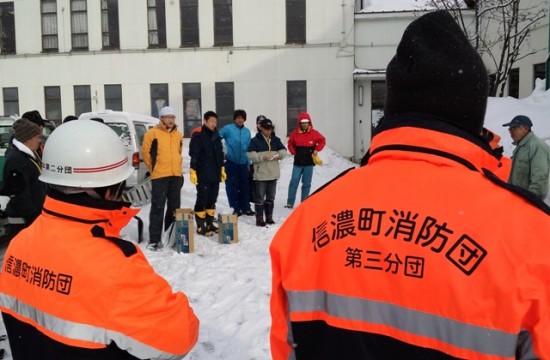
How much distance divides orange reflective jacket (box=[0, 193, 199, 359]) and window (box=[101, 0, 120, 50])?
2120 cm

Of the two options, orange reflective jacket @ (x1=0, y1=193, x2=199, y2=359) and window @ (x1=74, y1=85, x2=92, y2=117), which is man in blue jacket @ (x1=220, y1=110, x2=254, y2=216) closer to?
orange reflective jacket @ (x1=0, y1=193, x2=199, y2=359)

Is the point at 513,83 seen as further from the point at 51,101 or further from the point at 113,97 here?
the point at 51,101

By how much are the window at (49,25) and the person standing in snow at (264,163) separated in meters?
17.0

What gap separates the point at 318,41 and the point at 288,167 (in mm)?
6042

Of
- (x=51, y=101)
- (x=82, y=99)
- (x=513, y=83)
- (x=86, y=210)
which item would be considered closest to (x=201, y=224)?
(x=86, y=210)

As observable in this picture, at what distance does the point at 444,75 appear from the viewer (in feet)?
4.25

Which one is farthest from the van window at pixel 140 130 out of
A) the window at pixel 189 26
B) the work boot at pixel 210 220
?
the window at pixel 189 26

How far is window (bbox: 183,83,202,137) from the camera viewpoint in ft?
69.9

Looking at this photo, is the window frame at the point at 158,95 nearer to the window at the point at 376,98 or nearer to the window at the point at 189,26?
the window at the point at 189,26

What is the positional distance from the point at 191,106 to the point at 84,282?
66.2 feet

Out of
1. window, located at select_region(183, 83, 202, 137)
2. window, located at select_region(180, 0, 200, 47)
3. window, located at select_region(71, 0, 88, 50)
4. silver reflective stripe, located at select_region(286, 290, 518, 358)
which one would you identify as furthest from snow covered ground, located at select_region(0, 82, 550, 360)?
window, located at select_region(71, 0, 88, 50)

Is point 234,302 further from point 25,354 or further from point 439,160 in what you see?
point 439,160

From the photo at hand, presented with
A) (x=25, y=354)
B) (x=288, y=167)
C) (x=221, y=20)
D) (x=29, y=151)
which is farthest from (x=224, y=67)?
(x=25, y=354)

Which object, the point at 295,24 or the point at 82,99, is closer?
the point at 295,24
